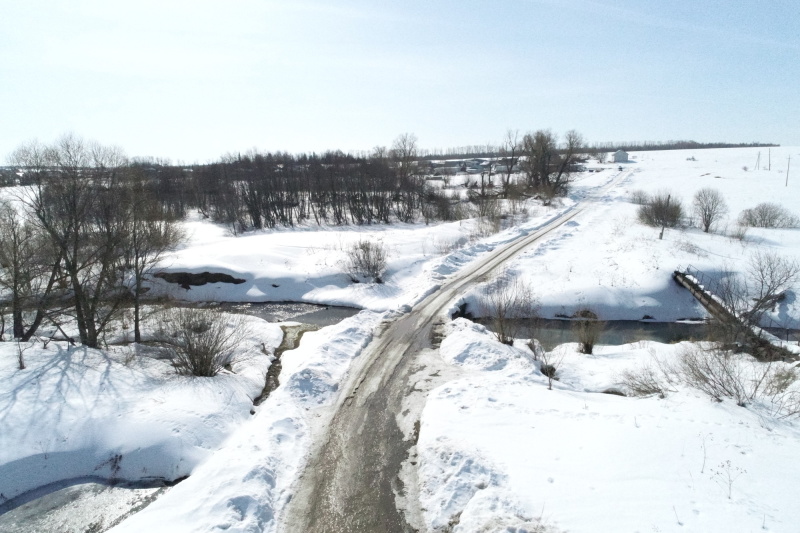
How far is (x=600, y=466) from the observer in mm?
8688

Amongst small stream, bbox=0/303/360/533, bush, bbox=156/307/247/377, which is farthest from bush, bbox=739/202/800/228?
small stream, bbox=0/303/360/533

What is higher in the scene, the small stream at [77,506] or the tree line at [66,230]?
the tree line at [66,230]

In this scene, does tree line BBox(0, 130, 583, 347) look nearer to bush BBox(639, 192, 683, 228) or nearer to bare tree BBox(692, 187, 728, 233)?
bush BBox(639, 192, 683, 228)

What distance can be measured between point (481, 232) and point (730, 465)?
33.7 metres

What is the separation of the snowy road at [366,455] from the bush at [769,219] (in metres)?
37.5

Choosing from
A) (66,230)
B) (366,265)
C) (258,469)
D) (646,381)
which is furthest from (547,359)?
(66,230)

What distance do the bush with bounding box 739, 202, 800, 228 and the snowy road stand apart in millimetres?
37483

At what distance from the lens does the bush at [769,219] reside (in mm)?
37812

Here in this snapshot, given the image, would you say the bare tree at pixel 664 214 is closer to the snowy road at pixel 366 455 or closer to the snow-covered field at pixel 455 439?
the snow-covered field at pixel 455 439

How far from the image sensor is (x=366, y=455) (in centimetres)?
1071

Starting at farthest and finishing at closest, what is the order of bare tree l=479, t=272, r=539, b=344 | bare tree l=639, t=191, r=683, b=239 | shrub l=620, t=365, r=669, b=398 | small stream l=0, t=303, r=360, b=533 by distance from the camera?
bare tree l=639, t=191, r=683, b=239 → bare tree l=479, t=272, r=539, b=344 → shrub l=620, t=365, r=669, b=398 → small stream l=0, t=303, r=360, b=533

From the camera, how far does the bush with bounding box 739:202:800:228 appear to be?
37812 mm

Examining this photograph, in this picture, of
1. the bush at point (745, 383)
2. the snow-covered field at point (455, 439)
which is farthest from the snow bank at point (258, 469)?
the bush at point (745, 383)

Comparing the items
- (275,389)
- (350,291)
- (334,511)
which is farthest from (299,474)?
(350,291)
